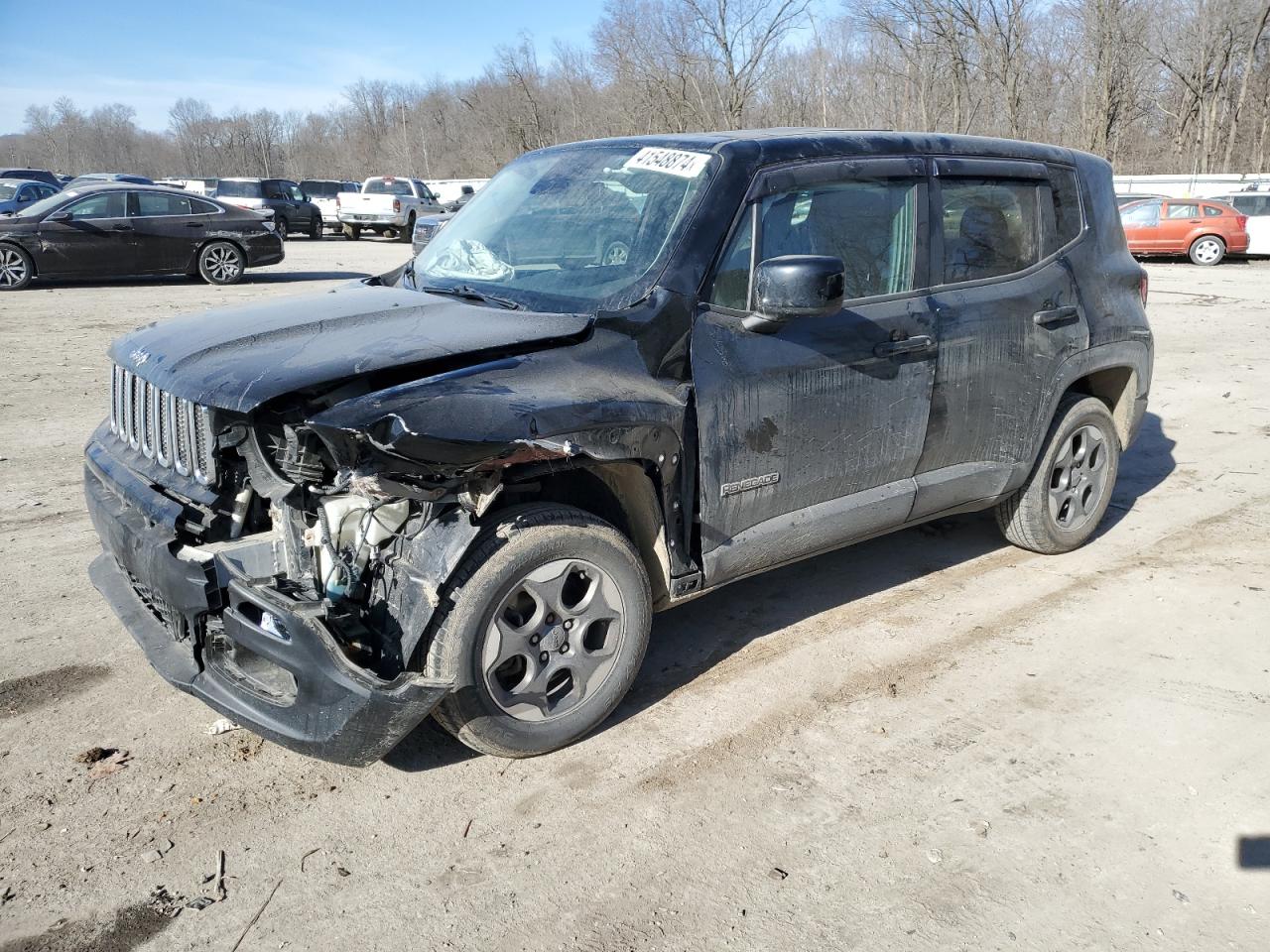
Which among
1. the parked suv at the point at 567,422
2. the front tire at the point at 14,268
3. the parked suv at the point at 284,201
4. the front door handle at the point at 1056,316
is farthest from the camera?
the parked suv at the point at 284,201

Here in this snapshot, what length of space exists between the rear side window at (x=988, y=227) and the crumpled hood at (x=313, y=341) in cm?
186

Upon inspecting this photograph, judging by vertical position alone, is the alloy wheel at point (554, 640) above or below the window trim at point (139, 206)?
below

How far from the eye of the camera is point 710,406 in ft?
11.4

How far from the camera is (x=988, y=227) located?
14.8ft

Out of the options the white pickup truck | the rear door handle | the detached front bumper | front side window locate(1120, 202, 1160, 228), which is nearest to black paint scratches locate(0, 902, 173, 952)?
the detached front bumper

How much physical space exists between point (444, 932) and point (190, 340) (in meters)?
2.13

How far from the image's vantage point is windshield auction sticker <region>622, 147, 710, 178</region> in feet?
12.2

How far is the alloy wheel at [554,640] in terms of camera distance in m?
3.16

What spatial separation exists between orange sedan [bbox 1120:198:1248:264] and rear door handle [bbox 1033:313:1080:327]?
67.9ft

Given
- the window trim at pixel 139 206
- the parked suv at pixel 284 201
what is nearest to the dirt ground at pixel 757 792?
the window trim at pixel 139 206

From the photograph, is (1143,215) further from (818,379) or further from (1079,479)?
(818,379)

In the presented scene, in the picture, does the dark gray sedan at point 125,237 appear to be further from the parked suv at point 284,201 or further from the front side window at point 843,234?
the front side window at point 843,234

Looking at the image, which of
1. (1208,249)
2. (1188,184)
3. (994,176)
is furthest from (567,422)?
(1188,184)

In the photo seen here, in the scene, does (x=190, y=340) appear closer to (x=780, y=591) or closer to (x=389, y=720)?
(x=389, y=720)
